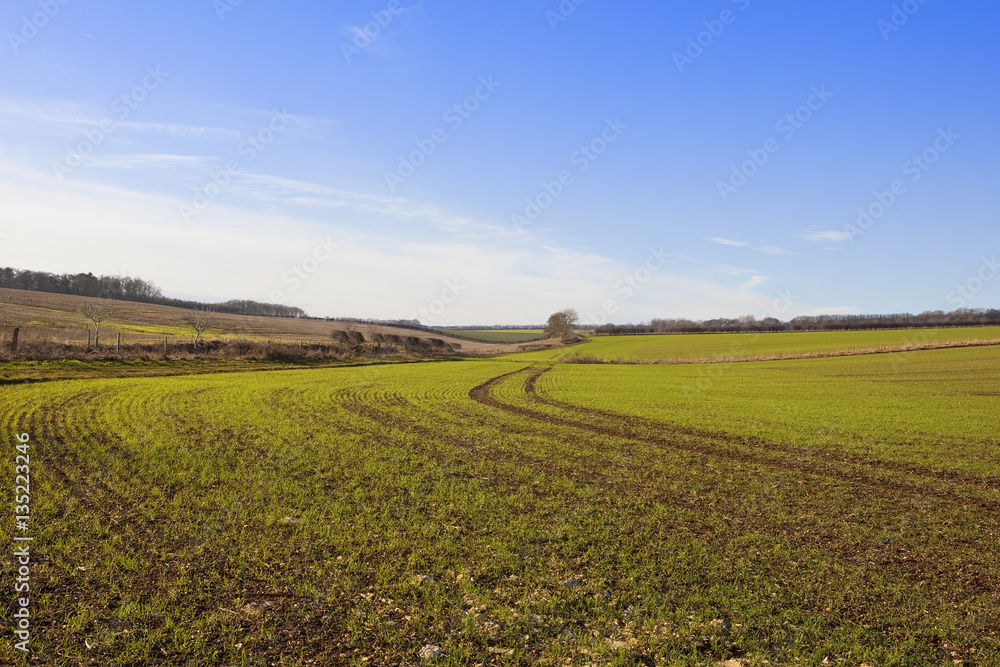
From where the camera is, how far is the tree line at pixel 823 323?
408ft

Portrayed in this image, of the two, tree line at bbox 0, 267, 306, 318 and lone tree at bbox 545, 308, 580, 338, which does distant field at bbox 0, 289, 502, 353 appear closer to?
tree line at bbox 0, 267, 306, 318

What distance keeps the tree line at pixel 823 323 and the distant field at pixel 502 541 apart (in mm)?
132077

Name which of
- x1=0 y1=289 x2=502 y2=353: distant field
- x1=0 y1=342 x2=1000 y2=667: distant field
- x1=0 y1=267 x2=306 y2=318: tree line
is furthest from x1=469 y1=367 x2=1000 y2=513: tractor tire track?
x1=0 y1=267 x2=306 y2=318: tree line

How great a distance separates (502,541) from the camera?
9.52 metres

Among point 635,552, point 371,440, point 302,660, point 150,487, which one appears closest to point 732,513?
point 635,552

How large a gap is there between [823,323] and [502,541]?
527 ft

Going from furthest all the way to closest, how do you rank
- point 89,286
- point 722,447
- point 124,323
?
1. point 89,286
2. point 124,323
3. point 722,447

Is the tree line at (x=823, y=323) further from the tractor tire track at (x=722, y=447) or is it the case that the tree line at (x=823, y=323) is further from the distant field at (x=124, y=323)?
the tractor tire track at (x=722, y=447)

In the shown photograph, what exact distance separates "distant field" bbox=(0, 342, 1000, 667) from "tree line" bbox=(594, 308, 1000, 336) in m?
132

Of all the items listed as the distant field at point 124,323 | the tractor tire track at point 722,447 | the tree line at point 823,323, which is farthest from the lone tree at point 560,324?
the tractor tire track at point 722,447

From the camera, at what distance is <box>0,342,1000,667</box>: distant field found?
21.1 ft

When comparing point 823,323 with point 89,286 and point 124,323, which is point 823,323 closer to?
point 124,323

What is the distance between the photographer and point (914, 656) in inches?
244

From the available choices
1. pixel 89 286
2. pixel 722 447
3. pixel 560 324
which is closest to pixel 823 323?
pixel 560 324
